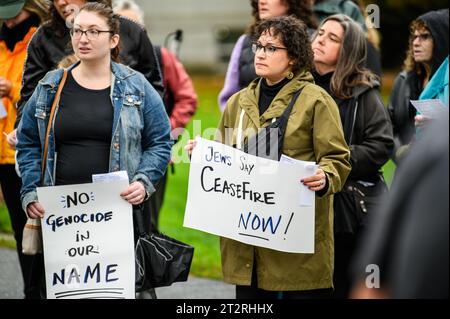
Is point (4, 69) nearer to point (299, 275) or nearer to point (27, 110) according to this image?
point (27, 110)

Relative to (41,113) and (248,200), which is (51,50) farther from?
(248,200)

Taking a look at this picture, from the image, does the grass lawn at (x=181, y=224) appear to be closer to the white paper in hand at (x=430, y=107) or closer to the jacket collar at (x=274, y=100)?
the jacket collar at (x=274, y=100)

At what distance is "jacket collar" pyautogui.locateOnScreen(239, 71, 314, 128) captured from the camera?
5.29 metres

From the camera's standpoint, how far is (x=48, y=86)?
5.18m

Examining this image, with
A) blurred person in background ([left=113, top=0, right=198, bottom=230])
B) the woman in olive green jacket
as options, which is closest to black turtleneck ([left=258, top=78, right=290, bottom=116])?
the woman in olive green jacket

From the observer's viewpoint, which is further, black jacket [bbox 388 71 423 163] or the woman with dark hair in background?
black jacket [bbox 388 71 423 163]

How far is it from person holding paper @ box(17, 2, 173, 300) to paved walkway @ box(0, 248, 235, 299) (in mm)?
2130

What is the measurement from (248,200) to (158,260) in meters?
0.61

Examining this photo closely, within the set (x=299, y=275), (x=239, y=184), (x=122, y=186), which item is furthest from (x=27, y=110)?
(x=299, y=275)

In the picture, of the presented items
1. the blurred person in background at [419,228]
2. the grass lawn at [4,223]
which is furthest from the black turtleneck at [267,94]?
the grass lawn at [4,223]

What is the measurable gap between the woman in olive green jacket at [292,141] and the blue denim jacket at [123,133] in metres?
0.25

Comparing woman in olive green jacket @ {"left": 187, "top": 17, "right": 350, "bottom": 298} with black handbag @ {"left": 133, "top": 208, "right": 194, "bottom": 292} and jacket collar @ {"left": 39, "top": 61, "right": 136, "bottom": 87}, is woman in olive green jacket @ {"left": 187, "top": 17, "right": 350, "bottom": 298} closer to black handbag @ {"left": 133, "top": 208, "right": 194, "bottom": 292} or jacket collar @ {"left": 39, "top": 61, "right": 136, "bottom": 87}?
black handbag @ {"left": 133, "top": 208, "right": 194, "bottom": 292}

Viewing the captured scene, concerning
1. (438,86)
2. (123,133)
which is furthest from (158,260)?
(438,86)
